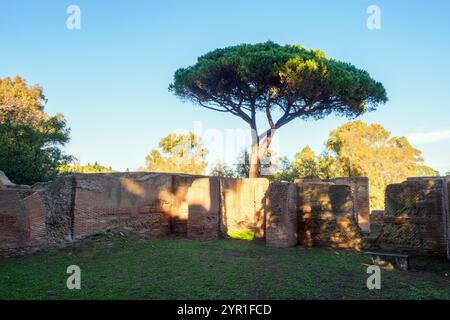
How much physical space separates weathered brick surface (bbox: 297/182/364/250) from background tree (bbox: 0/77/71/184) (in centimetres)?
971

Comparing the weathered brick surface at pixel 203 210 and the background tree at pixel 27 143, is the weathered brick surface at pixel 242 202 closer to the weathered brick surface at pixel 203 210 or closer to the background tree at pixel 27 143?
the weathered brick surface at pixel 203 210

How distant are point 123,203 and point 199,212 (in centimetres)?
200

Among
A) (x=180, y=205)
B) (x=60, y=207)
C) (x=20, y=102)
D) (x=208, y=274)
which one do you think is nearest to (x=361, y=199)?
(x=180, y=205)

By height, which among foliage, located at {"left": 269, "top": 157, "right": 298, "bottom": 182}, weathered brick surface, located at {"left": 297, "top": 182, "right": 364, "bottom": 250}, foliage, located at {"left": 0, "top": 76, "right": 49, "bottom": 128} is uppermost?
foliage, located at {"left": 0, "top": 76, "right": 49, "bottom": 128}

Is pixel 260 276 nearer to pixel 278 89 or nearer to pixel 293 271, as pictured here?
pixel 293 271

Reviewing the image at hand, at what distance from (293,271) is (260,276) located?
693 mm

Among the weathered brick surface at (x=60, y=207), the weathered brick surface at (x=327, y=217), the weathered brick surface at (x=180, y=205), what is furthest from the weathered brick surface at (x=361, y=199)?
the weathered brick surface at (x=60, y=207)

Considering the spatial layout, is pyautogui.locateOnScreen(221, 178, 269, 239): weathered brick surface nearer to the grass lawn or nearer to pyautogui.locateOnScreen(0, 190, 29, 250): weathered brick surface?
the grass lawn

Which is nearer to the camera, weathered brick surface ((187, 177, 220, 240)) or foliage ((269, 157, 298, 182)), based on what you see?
weathered brick surface ((187, 177, 220, 240))

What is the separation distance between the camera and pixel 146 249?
25.3 feet

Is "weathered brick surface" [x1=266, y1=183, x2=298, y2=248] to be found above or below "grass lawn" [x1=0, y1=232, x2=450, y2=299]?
above

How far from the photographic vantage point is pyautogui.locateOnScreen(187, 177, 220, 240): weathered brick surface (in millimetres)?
9289

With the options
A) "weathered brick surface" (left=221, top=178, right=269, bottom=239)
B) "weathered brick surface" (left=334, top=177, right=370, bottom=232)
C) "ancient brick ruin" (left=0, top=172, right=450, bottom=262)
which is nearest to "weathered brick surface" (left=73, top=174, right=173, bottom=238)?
"ancient brick ruin" (left=0, top=172, right=450, bottom=262)

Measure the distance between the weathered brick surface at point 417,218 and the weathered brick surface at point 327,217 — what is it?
678mm
